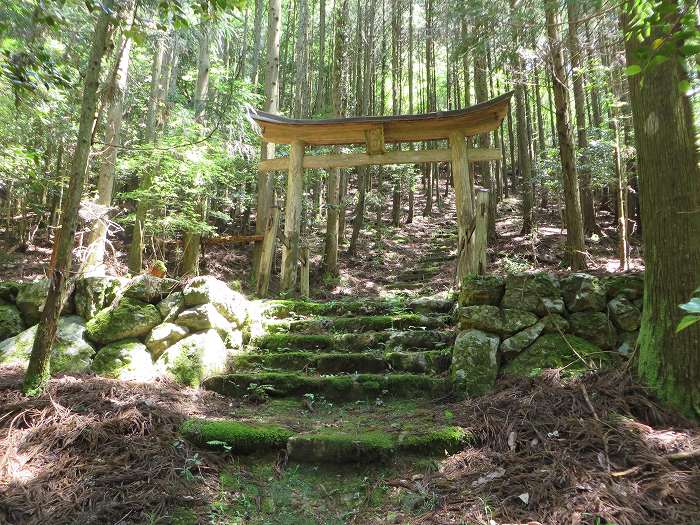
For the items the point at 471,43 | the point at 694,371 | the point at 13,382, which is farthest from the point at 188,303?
the point at 471,43

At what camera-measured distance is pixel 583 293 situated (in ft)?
12.5

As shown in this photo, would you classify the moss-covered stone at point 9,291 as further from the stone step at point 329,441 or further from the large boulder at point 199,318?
the stone step at point 329,441

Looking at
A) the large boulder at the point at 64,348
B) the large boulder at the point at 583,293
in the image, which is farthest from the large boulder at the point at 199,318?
the large boulder at the point at 583,293

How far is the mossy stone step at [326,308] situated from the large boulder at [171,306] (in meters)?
1.20

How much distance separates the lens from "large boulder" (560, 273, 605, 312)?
3754 mm

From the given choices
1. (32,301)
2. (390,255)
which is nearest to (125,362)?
(32,301)

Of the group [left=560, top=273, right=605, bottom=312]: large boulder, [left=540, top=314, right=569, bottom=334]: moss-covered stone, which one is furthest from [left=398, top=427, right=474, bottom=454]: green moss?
[left=560, top=273, right=605, bottom=312]: large boulder

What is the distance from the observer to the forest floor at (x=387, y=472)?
2121 millimetres

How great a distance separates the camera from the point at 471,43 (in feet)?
19.4

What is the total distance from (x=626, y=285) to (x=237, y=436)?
11.2 ft

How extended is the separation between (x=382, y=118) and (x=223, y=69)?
10.0m

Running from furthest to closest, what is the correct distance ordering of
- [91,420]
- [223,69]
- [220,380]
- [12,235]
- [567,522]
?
[223,69]
[12,235]
[220,380]
[91,420]
[567,522]

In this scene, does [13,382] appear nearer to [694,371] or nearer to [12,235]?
[694,371]

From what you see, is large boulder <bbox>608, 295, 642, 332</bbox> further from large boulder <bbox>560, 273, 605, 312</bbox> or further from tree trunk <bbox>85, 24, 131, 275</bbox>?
Answer: tree trunk <bbox>85, 24, 131, 275</bbox>
